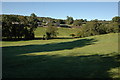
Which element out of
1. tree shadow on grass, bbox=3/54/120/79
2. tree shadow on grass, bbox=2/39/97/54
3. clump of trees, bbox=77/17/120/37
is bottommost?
tree shadow on grass, bbox=3/54/120/79

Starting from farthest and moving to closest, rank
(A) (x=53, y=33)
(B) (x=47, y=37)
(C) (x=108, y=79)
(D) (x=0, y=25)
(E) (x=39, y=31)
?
(E) (x=39, y=31)
(A) (x=53, y=33)
(B) (x=47, y=37)
(D) (x=0, y=25)
(C) (x=108, y=79)

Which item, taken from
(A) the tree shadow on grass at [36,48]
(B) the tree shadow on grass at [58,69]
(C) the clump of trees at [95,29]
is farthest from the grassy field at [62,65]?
(C) the clump of trees at [95,29]

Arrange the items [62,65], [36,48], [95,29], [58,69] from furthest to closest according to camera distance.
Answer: [95,29], [36,48], [62,65], [58,69]

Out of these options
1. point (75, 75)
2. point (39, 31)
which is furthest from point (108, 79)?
point (39, 31)

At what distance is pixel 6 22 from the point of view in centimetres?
8500

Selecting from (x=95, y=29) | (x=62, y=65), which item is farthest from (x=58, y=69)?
(x=95, y=29)

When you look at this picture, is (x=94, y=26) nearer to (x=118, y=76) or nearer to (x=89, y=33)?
(x=89, y=33)

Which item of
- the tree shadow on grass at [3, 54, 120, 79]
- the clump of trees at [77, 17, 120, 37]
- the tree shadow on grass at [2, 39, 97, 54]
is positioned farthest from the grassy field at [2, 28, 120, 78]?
the clump of trees at [77, 17, 120, 37]

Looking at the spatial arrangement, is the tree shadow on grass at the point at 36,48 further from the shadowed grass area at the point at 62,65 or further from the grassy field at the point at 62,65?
the shadowed grass area at the point at 62,65

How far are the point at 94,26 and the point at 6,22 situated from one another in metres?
58.3

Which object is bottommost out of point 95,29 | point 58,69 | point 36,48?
point 58,69

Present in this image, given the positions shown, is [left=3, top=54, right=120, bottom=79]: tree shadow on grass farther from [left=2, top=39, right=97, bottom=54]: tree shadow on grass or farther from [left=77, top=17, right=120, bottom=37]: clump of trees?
[left=77, top=17, right=120, bottom=37]: clump of trees

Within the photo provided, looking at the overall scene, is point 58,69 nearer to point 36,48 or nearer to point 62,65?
point 62,65

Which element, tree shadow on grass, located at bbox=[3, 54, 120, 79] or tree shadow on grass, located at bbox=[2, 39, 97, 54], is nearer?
tree shadow on grass, located at bbox=[3, 54, 120, 79]
